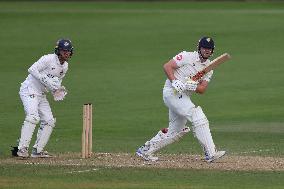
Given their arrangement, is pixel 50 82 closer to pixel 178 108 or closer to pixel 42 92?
pixel 42 92

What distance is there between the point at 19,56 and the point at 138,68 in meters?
5.51

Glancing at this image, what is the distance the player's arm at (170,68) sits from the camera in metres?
16.5

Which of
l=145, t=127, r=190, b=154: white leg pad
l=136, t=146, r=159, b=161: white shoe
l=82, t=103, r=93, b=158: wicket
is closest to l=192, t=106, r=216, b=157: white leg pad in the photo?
l=145, t=127, r=190, b=154: white leg pad

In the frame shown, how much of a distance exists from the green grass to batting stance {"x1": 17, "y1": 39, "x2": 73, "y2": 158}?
29.3 inches

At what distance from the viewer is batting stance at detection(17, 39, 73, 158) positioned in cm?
1723

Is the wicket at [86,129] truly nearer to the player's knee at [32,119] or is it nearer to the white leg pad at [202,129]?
the player's knee at [32,119]

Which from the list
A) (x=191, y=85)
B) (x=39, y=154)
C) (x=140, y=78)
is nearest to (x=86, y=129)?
(x=39, y=154)

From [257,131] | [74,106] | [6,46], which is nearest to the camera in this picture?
[257,131]

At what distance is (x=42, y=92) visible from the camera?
17734mm

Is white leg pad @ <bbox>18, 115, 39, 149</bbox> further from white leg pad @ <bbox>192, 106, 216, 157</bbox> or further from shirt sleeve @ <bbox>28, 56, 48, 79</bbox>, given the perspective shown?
white leg pad @ <bbox>192, 106, 216, 157</bbox>

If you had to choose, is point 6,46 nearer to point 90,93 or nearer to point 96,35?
point 96,35

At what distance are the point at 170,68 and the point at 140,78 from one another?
54.1ft

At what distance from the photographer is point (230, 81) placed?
32062 millimetres

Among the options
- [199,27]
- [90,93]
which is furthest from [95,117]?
[199,27]
